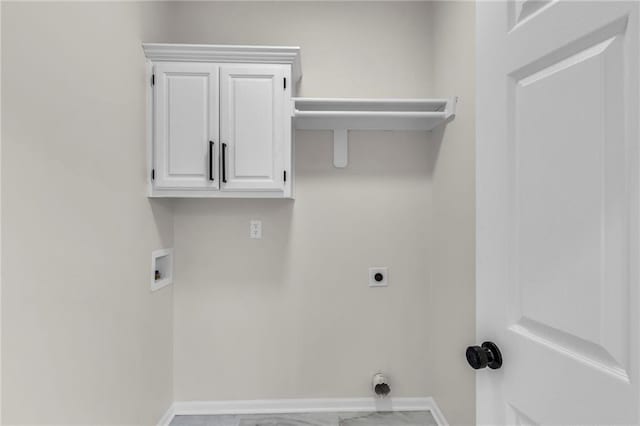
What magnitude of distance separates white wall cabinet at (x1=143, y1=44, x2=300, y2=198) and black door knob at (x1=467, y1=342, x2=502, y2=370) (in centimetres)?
138

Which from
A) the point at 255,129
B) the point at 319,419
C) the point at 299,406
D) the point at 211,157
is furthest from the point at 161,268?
the point at 319,419

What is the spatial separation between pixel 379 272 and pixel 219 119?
1321mm

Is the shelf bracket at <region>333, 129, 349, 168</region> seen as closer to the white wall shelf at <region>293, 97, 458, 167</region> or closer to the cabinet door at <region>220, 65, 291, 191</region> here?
the white wall shelf at <region>293, 97, 458, 167</region>

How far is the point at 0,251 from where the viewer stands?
41.0 inches

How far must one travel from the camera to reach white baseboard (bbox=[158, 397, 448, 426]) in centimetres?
236

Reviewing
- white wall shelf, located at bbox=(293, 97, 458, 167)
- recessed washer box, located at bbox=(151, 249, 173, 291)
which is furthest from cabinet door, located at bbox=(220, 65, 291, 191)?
recessed washer box, located at bbox=(151, 249, 173, 291)

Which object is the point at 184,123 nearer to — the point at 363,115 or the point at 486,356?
the point at 363,115

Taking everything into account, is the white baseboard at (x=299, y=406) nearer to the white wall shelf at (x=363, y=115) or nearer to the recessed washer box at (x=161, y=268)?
the recessed washer box at (x=161, y=268)

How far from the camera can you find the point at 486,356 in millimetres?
837

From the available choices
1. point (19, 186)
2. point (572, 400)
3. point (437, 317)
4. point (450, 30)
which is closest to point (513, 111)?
point (572, 400)

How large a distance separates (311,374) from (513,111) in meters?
2.08

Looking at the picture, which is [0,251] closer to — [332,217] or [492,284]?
[492,284]

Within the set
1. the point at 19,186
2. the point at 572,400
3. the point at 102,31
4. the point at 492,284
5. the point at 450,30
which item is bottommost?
the point at 572,400

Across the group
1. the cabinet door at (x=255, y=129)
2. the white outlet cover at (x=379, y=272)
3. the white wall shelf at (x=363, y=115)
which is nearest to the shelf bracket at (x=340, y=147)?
the white wall shelf at (x=363, y=115)
